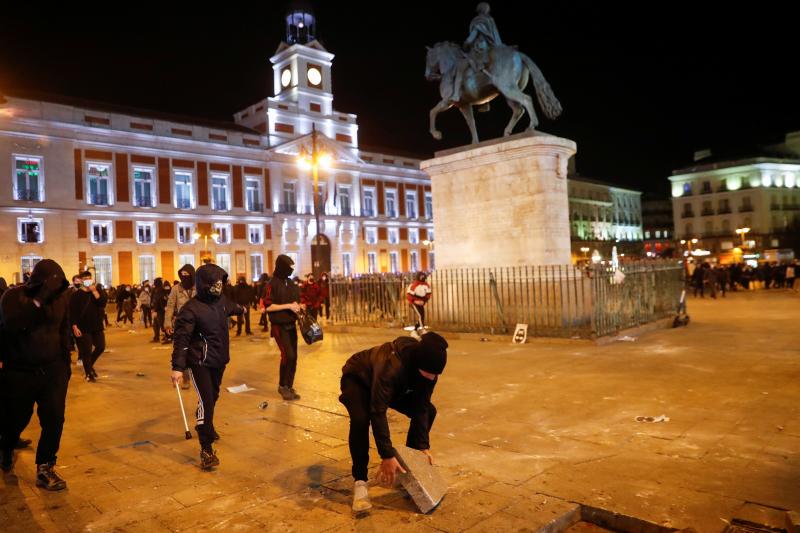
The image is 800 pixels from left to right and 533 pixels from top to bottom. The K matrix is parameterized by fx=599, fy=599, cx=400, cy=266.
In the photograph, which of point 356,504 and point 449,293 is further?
point 449,293

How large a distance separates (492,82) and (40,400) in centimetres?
1094

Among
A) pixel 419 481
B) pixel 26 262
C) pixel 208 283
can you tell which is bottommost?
pixel 419 481

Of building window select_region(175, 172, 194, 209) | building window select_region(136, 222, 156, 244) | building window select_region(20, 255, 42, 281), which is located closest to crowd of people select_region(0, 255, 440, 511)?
building window select_region(20, 255, 42, 281)

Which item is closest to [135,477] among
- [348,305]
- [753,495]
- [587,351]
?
[753,495]

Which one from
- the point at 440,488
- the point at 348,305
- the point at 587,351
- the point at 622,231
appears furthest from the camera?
the point at 622,231

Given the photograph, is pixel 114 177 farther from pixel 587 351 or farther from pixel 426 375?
pixel 426 375

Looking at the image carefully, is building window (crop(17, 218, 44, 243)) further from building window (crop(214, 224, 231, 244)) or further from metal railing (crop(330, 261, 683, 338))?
metal railing (crop(330, 261, 683, 338))

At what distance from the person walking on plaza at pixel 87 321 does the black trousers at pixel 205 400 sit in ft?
18.5

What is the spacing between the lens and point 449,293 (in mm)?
13703

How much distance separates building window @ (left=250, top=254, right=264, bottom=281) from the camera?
4912 centimetres

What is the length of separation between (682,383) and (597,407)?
5.59 ft

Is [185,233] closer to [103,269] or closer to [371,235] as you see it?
[103,269]

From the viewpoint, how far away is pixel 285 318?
793 centimetres

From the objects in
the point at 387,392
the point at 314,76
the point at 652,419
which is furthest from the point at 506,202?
the point at 314,76
